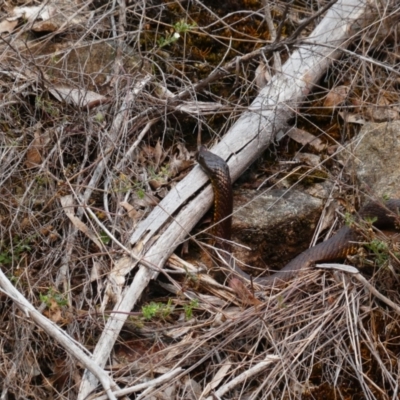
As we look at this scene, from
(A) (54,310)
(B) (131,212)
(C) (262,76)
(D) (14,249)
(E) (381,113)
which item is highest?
(D) (14,249)

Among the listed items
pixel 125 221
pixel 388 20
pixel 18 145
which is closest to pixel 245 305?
pixel 125 221

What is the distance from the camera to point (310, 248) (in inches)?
212

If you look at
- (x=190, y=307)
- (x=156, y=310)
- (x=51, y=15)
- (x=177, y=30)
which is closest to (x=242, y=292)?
(x=190, y=307)

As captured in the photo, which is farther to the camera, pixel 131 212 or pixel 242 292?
pixel 131 212

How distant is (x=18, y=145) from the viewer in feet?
18.3

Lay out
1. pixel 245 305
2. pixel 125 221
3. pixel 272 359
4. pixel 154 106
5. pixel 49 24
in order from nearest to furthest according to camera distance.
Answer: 1. pixel 272 359
2. pixel 245 305
3. pixel 125 221
4. pixel 154 106
5. pixel 49 24

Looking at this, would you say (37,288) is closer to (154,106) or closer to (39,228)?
(39,228)

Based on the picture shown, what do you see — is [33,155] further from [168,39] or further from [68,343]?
[68,343]

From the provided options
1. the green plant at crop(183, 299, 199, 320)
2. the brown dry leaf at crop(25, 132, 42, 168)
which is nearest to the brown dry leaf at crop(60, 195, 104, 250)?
the brown dry leaf at crop(25, 132, 42, 168)

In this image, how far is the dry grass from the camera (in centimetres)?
471

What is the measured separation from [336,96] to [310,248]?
1.51 metres

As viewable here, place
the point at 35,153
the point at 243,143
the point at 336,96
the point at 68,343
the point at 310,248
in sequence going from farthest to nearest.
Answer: the point at 336,96 → the point at 243,143 → the point at 35,153 → the point at 310,248 → the point at 68,343

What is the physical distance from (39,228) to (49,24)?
6.15 ft

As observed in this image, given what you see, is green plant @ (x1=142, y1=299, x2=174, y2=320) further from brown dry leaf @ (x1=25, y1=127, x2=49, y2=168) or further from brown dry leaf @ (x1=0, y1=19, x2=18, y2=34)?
brown dry leaf @ (x1=0, y1=19, x2=18, y2=34)
